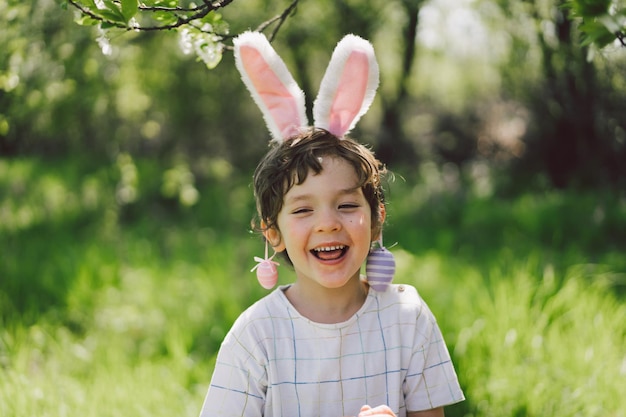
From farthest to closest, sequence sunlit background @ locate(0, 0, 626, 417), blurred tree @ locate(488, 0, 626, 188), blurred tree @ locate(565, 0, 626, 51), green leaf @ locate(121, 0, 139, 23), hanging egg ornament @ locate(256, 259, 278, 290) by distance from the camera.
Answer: blurred tree @ locate(488, 0, 626, 188) < sunlit background @ locate(0, 0, 626, 417) < hanging egg ornament @ locate(256, 259, 278, 290) < green leaf @ locate(121, 0, 139, 23) < blurred tree @ locate(565, 0, 626, 51)

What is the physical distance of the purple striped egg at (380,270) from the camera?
5.91 ft

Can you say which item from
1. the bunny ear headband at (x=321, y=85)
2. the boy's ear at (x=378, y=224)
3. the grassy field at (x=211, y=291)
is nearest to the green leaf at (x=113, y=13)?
the bunny ear headband at (x=321, y=85)

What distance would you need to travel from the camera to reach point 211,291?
3660 mm

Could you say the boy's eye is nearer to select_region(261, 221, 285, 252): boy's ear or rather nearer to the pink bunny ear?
select_region(261, 221, 285, 252): boy's ear

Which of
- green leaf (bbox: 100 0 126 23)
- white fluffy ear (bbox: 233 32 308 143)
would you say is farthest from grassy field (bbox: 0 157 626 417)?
green leaf (bbox: 100 0 126 23)

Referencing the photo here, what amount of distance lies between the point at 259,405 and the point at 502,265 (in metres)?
2.65

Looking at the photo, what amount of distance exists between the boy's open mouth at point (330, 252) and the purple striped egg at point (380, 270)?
0.16 m

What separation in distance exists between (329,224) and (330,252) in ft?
0.29

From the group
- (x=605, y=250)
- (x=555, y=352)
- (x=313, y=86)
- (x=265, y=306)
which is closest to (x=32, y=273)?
(x=265, y=306)

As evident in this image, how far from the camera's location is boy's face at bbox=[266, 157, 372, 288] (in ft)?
5.46

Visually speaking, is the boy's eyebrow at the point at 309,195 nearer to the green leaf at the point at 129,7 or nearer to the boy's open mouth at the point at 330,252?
the boy's open mouth at the point at 330,252

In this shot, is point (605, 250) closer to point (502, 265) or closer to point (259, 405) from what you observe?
point (502, 265)

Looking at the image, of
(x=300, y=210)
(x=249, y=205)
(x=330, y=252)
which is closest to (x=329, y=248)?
(x=330, y=252)

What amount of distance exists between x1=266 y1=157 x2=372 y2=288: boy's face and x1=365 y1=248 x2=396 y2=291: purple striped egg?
0.35 ft
